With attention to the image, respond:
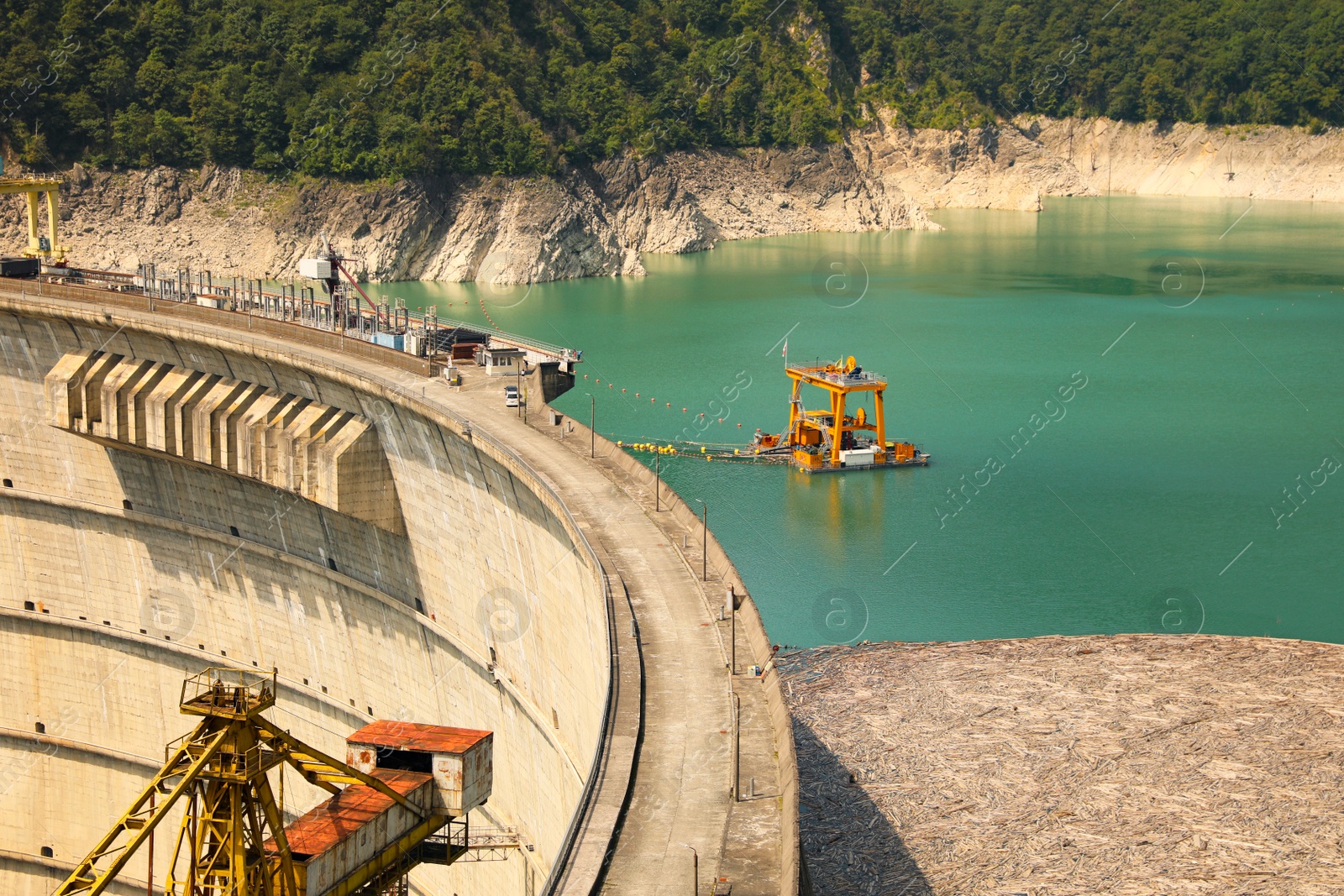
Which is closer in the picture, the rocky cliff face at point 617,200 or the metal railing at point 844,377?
the metal railing at point 844,377

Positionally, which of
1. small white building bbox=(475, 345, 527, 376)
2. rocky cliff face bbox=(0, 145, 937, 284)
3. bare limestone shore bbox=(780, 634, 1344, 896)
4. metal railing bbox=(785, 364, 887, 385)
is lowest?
bare limestone shore bbox=(780, 634, 1344, 896)

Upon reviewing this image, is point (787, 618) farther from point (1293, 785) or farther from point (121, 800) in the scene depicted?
point (121, 800)

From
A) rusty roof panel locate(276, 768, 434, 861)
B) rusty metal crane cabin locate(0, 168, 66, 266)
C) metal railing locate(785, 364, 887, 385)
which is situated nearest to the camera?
rusty roof panel locate(276, 768, 434, 861)

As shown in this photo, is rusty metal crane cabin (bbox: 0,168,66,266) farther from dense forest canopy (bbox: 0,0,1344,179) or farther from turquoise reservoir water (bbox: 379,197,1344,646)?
dense forest canopy (bbox: 0,0,1344,179)

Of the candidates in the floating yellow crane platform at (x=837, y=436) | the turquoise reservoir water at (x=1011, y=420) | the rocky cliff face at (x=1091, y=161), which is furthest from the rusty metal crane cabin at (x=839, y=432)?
the rocky cliff face at (x=1091, y=161)

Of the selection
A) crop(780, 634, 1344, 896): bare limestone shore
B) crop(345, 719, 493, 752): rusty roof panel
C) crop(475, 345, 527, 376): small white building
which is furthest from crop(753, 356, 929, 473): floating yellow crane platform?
crop(345, 719, 493, 752): rusty roof panel

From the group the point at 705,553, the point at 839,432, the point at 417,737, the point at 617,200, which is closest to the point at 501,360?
the point at 705,553

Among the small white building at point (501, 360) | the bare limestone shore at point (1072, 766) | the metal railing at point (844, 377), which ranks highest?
the small white building at point (501, 360)

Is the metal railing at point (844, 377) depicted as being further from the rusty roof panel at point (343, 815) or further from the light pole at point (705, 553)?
the rusty roof panel at point (343, 815)
